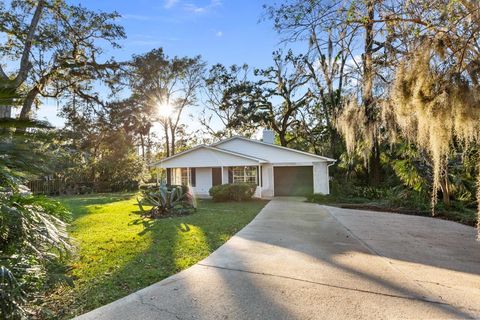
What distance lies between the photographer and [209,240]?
646cm

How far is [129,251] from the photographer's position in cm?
559

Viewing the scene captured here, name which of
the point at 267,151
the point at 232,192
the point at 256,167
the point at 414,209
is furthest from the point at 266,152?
the point at 414,209

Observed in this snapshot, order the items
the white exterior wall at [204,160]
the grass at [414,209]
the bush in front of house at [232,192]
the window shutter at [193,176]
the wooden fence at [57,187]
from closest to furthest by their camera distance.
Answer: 1. the grass at [414,209]
2. the bush in front of house at [232,192]
3. the white exterior wall at [204,160]
4. the window shutter at [193,176]
5. the wooden fence at [57,187]

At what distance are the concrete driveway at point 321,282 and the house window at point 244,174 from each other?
485 inches

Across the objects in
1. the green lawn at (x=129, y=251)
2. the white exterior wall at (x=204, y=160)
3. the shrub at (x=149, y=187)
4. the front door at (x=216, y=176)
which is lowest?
the green lawn at (x=129, y=251)

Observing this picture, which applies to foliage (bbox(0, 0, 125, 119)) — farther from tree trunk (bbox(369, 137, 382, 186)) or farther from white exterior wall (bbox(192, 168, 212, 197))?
tree trunk (bbox(369, 137, 382, 186))

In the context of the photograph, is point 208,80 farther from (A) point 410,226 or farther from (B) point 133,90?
(A) point 410,226

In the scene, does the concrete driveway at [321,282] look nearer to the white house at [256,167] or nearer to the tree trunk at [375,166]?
the tree trunk at [375,166]

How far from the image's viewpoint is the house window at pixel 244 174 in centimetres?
1934

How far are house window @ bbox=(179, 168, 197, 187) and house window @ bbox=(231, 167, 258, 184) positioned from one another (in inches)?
114

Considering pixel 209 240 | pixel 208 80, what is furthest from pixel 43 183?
pixel 209 240

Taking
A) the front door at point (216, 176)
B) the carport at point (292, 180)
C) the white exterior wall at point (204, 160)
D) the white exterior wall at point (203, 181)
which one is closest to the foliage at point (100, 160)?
the white exterior wall at point (204, 160)

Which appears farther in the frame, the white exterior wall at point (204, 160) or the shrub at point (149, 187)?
the white exterior wall at point (204, 160)

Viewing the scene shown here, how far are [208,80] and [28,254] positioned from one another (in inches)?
1119
